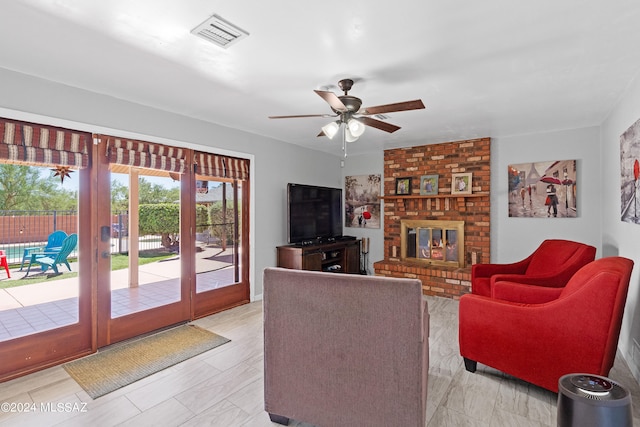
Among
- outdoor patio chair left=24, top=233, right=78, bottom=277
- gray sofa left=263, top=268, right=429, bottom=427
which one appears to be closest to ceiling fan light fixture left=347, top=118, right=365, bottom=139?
gray sofa left=263, top=268, right=429, bottom=427

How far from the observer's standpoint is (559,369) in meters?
2.09

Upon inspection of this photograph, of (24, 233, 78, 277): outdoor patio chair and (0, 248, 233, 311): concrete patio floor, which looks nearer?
(0, 248, 233, 311): concrete patio floor

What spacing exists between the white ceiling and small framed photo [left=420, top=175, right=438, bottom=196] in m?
1.68

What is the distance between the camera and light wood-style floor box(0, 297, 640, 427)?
2.02m

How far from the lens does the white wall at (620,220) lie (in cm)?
254

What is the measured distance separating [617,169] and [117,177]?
482 centimetres

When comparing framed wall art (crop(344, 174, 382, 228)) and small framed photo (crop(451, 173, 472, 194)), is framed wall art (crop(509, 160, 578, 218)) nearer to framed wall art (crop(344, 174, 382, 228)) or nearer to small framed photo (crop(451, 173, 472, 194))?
small framed photo (crop(451, 173, 472, 194))

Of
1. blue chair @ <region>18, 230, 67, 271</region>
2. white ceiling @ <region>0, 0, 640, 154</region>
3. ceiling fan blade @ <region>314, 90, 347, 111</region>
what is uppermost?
white ceiling @ <region>0, 0, 640, 154</region>

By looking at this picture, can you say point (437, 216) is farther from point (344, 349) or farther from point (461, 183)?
point (344, 349)

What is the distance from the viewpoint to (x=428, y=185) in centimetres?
519

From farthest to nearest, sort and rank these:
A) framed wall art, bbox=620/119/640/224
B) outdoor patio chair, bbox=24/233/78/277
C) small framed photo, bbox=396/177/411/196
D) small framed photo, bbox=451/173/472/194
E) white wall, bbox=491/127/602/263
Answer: small framed photo, bbox=396/177/411/196 < small framed photo, bbox=451/173/472/194 < white wall, bbox=491/127/602/263 < outdoor patio chair, bbox=24/233/78/277 < framed wall art, bbox=620/119/640/224

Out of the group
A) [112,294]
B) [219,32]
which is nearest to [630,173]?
[219,32]

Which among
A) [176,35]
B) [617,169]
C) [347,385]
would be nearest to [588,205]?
[617,169]

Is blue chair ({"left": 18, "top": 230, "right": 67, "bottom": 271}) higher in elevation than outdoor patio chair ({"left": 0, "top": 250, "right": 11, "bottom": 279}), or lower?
higher
